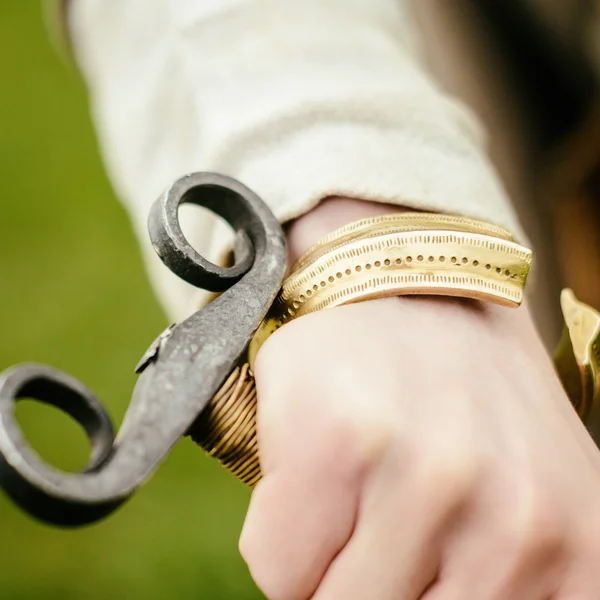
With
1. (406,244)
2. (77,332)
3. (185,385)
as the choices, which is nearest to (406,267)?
(406,244)

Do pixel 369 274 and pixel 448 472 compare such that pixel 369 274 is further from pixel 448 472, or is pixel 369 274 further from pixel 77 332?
pixel 77 332

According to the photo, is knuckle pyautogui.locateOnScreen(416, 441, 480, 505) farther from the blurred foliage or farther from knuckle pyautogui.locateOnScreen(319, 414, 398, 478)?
the blurred foliage

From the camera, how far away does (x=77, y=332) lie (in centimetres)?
113

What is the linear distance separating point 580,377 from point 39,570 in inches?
31.9

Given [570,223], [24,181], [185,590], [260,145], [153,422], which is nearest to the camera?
[153,422]

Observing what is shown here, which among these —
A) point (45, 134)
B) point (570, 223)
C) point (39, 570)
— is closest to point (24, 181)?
point (45, 134)

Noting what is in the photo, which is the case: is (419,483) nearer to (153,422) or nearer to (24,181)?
(153,422)

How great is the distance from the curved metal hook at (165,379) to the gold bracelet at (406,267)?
2 cm

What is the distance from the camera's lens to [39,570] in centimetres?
92

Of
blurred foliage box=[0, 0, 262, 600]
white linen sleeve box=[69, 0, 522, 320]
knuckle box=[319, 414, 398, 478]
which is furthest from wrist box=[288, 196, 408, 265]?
blurred foliage box=[0, 0, 262, 600]

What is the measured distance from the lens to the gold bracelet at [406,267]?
0.32m

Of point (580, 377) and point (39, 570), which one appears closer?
point (580, 377)

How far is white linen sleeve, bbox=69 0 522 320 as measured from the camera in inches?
15.0

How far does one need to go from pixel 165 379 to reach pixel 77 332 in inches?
35.4
